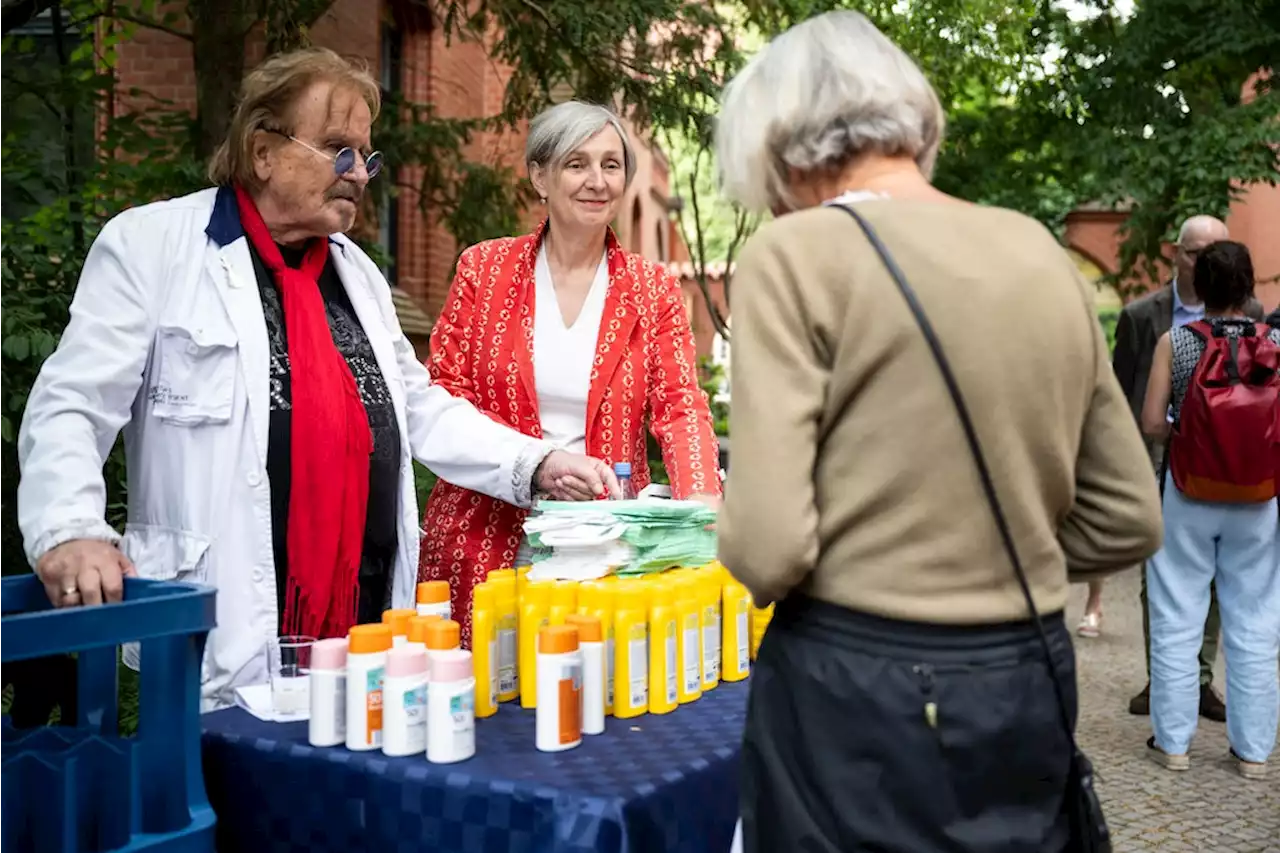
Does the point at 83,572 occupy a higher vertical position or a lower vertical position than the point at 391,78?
lower

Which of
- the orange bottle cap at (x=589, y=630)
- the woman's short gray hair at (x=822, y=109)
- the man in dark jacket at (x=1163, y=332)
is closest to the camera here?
the woman's short gray hair at (x=822, y=109)

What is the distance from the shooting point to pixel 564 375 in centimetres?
317

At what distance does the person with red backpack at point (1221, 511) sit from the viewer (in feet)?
15.7

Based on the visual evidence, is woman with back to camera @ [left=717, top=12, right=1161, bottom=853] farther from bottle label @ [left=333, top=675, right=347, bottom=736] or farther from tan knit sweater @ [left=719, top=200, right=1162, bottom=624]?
bottle label @ [left=333, top=675, right=347, bottom=736]

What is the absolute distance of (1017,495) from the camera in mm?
1623

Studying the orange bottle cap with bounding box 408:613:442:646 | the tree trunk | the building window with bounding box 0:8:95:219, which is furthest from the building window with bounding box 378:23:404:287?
the orange bottle cap with bounding box 408:613:442:646

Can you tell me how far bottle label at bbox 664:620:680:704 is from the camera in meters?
2.29

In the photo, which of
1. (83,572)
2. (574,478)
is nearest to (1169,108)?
(574,478)

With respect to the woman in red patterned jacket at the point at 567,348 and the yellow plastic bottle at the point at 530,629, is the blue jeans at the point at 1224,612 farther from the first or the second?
the yellow plastic bottle at the point at 530,629

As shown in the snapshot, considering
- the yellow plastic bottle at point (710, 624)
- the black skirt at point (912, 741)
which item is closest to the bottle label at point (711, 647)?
the yellow plastic bottle at point (710, 624)

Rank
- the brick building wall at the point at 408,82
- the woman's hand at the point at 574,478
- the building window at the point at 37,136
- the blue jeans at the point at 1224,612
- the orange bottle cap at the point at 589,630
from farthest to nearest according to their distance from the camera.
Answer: the brick building wall at the point at 408,82, the building window at the point at 37,136, the blue jeans at the point at 1224,612, the woman's hand at the point at 574,478, the orange bottle cap at the point at 589,630

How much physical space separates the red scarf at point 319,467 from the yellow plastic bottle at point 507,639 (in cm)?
42

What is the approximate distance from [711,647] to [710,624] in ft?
0.16

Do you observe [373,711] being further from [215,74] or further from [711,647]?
[215,74]
